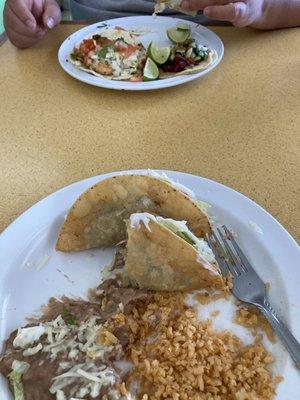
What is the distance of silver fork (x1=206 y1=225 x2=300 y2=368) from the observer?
0.90 m

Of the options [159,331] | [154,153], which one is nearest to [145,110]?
[154,153]

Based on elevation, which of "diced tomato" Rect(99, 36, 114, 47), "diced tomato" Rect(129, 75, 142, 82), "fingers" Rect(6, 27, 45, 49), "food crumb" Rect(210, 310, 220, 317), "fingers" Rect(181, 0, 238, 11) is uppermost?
"fingers" Rect(181, 0, 238, 11)

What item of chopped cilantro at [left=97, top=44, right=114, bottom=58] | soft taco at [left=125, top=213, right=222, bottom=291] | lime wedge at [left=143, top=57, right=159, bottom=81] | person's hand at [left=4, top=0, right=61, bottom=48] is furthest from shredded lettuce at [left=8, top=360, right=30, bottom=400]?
person's hand at [left=4, top=0, right=61, bottom=48]

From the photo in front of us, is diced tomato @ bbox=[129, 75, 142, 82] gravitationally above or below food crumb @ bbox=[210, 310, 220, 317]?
above

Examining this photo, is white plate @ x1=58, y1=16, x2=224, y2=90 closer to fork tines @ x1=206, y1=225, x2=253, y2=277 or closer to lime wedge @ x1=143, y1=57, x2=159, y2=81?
lime wedge @ x1=143, y1=57, x2=159, y2=81

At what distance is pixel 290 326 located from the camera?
93 centimetres

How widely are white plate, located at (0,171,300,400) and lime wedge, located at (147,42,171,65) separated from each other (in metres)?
0.78

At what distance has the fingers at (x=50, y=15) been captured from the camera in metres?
2.06

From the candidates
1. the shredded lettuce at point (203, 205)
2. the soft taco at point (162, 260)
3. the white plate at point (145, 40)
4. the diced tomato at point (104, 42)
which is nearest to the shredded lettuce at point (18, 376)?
the soft taco at point (162, 260)

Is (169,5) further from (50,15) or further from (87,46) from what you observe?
(50,15)

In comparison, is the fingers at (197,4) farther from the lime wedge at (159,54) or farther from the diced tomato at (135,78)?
the diced tomato at (135,78)

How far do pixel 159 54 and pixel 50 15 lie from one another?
58 cm

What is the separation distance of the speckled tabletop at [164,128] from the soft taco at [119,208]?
222mm

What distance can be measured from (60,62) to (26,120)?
36 centimetres
